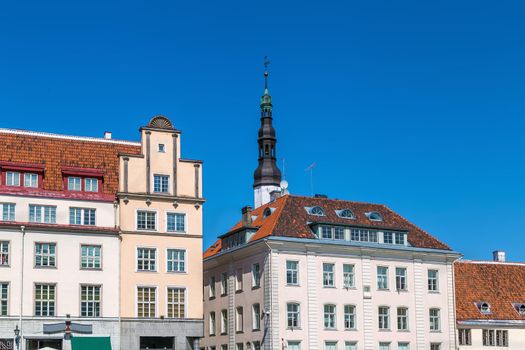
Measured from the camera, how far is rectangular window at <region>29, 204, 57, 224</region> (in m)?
67.4

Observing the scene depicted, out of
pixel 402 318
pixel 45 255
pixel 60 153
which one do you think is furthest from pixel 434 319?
pixel 60 153

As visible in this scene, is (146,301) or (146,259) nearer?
(146,301)

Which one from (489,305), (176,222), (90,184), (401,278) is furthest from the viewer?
(489,305)

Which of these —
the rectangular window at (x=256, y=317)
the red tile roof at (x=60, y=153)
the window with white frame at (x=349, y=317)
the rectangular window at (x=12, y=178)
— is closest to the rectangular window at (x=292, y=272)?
the rectangular window at (x=256, y=317)

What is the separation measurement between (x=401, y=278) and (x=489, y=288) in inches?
480

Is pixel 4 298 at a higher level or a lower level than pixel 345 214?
lower

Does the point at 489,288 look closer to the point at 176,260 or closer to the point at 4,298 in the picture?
the point at 176,260

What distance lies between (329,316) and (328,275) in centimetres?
325

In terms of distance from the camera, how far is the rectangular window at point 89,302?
67.2 m

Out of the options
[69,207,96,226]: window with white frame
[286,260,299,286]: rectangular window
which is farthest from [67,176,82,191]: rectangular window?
[286,260,299,286]: rectangular window

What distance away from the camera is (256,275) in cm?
7738

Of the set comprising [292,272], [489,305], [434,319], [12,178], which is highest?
[12,178]

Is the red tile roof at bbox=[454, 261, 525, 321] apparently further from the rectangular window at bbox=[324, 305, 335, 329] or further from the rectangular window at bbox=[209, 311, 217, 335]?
the rectangular window at bbox=[209, 311, 217, 335]

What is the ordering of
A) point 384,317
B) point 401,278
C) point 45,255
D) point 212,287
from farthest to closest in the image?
point 212,287
point 401,278
point 384,317
point 45,255
